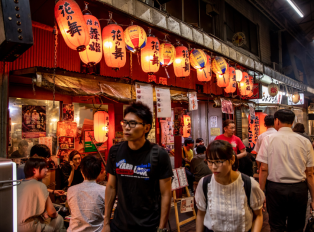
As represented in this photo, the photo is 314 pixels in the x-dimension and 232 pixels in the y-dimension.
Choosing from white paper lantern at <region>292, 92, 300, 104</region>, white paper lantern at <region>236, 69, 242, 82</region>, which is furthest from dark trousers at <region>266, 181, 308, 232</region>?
white paper lantern at <region>292, 92, 300, 104</region>

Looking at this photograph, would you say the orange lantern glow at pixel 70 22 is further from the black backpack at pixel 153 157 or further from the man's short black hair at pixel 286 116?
the man's short black hair at pixel 286 116

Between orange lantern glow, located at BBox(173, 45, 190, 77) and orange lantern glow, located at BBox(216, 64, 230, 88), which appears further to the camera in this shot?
orange lantern glow, located at BBox(216, 64, 230, 88)

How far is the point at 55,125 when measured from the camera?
7277 millimetres

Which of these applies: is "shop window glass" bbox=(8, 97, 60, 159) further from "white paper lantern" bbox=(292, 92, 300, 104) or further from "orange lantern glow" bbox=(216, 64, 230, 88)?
"white paper lantern" bbox=(292, 92, 300, 104)

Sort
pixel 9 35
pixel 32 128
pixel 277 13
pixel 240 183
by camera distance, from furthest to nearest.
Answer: pixel 277 13 < pixel 32 128 < pixel 9 35 < pixel 240 183

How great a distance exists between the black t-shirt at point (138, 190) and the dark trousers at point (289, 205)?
2.73 m

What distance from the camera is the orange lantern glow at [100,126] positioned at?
7.47 m

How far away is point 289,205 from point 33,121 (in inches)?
284

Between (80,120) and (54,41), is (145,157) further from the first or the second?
(80,120)

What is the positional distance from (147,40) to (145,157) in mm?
4781

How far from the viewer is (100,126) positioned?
7500mm

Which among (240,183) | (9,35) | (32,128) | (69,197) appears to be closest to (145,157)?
(240,183)

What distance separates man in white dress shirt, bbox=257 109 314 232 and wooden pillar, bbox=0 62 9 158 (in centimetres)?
624

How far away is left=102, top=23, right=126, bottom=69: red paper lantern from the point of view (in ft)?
18.7
